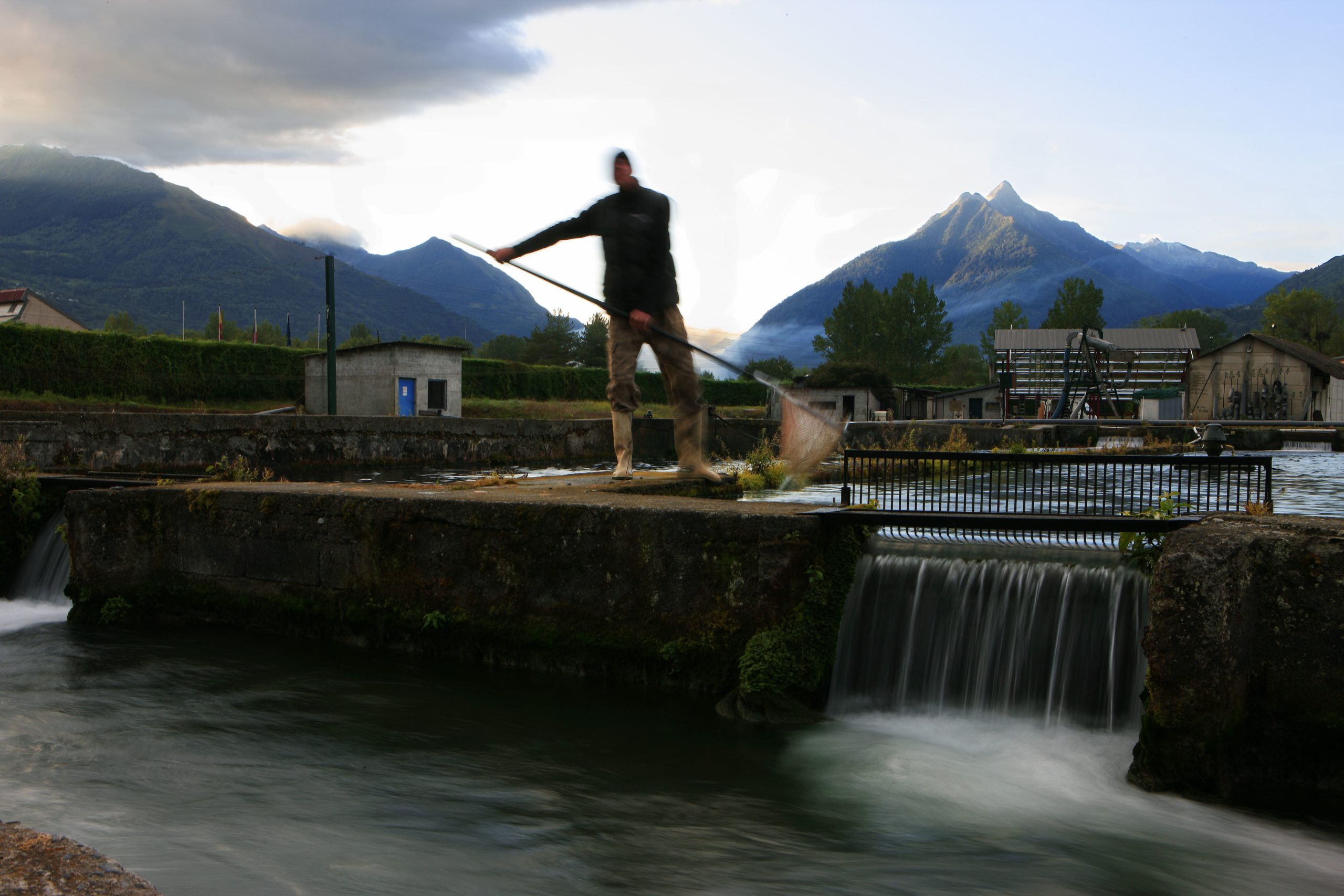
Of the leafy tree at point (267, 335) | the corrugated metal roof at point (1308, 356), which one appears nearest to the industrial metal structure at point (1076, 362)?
the corrugated metal roof at point (1308, 356)

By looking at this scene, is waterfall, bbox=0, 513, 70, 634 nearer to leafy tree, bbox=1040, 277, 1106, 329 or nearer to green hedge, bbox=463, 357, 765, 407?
green hedge, bbox=463, 357, 765, 407

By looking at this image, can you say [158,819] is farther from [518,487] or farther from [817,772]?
[518,487]

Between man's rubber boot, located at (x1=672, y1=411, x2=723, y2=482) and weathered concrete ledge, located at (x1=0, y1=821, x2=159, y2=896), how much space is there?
21.0 feet

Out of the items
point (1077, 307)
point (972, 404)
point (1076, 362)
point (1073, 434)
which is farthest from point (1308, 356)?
point (1077, 307)

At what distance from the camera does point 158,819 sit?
15.5 feet

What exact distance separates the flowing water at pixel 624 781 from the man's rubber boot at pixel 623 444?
7.86 ft

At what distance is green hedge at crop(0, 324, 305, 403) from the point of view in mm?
38562

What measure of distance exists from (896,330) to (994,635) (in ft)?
359

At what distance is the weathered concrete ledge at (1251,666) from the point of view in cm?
472

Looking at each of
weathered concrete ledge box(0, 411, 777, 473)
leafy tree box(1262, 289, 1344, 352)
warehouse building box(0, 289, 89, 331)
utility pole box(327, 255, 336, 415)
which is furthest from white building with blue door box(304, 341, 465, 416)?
leafy tree box(1262, 289, 1344, 352)

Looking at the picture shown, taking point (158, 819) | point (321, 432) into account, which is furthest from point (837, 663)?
point (321, 432)

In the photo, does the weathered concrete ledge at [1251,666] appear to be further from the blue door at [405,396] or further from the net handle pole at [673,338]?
the blue door at [405,396]

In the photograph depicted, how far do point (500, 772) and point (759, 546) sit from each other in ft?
6.78

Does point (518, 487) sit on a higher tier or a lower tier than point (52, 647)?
higher
